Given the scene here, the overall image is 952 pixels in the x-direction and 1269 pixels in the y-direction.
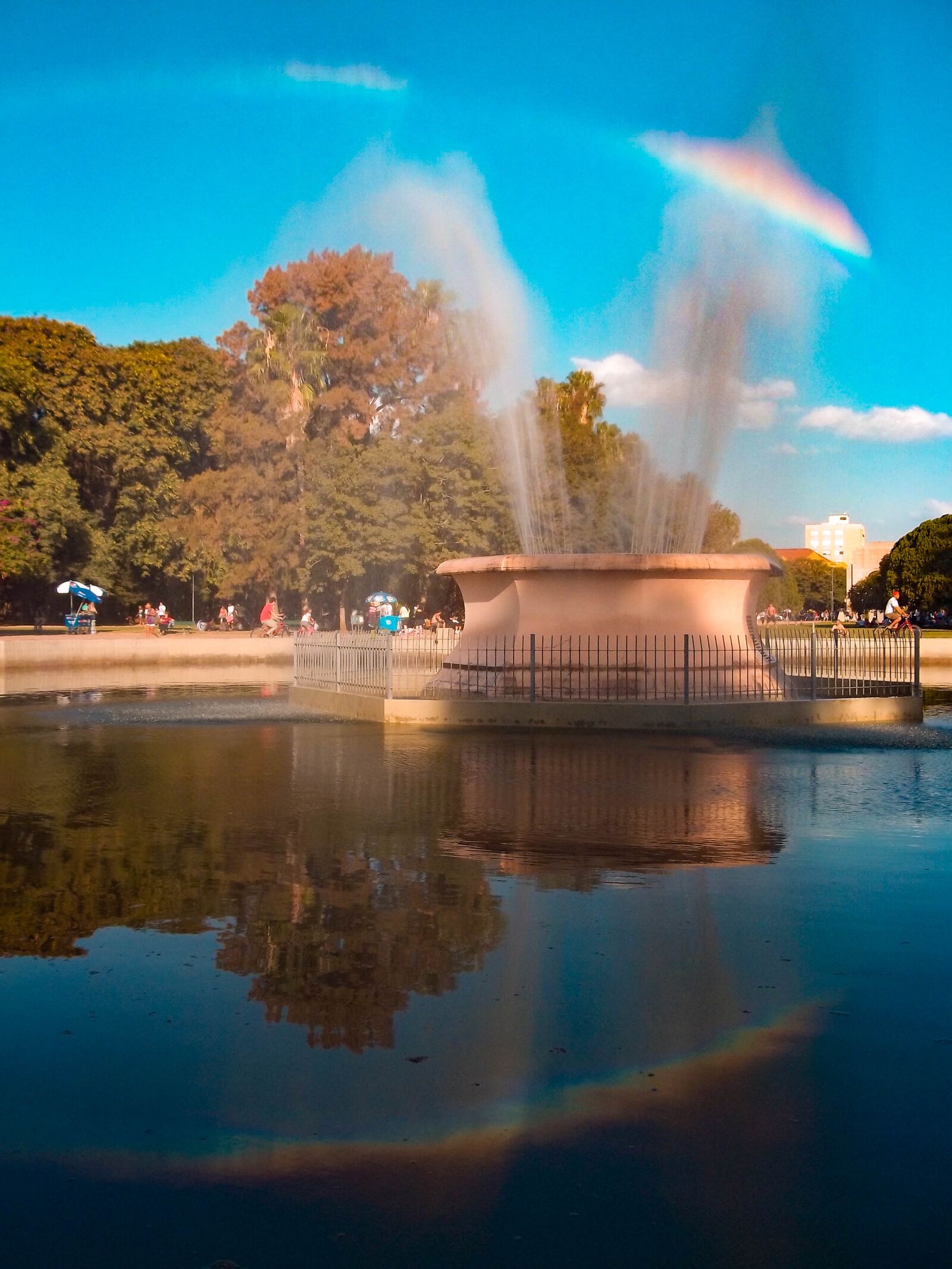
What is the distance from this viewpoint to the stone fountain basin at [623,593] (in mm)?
17344

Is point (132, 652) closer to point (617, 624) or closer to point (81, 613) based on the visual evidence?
point (81, 613)

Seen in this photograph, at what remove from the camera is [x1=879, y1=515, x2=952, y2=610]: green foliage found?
91.8 metres

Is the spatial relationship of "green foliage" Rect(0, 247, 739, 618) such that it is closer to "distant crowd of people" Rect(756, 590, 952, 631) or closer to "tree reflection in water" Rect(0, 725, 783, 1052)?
"distant crowd of people" Rect(756, 590, 952, 631)

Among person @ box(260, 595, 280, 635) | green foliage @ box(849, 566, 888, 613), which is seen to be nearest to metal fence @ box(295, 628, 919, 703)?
person @ box(260, 595, 280, 635)

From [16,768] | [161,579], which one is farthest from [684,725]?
[161,579]

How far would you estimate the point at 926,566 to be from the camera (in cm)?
9362

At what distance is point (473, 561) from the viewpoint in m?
18.3

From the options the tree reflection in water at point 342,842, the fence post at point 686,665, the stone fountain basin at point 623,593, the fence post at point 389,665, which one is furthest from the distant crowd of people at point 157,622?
the tree reflection in water at point 342,842

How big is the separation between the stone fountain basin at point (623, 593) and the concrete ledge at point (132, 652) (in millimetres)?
17441

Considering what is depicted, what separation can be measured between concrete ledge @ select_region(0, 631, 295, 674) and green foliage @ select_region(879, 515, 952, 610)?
66511 mm

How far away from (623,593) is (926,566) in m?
81.8

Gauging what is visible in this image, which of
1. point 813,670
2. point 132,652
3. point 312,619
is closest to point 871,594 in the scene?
point 312,619

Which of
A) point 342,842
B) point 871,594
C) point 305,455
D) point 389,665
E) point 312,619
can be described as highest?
point 305,455

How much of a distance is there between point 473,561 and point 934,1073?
46.7 ft
